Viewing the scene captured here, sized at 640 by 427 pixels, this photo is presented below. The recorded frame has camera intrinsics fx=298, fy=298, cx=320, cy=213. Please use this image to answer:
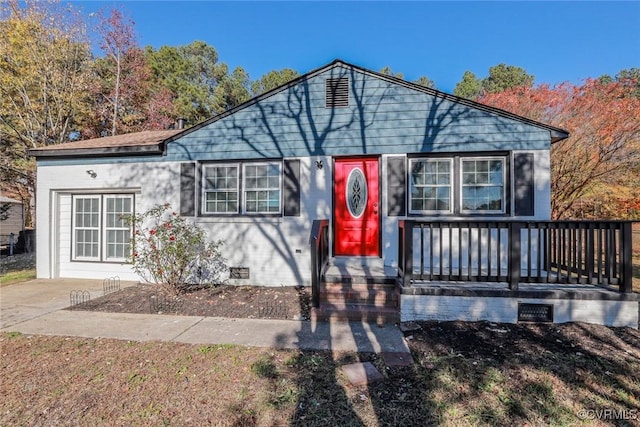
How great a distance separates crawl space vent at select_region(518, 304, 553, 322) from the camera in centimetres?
435

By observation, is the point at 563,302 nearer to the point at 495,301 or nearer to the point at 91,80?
the point at 495,301

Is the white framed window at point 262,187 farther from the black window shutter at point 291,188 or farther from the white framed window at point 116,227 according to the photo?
the white framed window at point 116,227

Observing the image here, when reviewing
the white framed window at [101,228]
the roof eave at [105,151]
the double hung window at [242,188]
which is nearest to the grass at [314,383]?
the double hung window at [242,188]

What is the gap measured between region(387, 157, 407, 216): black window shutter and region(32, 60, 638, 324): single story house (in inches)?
0.8

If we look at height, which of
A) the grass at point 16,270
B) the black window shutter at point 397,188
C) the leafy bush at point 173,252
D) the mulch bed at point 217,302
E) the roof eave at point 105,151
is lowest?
the grass at point 16,270

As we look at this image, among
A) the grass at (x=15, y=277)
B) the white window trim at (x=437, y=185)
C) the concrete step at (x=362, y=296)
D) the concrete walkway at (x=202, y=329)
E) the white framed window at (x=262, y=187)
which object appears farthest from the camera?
the grass at (x=15, y=277)

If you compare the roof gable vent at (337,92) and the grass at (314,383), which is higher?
the roof gable vent at (337,92)

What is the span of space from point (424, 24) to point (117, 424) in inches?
487

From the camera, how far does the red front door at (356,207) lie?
635 centimetres

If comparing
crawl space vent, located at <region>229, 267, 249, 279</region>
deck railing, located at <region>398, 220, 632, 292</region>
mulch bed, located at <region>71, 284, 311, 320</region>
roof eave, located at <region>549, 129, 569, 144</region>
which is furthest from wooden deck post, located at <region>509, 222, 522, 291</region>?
crawl space vent, located at <region>229, 267, 249, 279</region>

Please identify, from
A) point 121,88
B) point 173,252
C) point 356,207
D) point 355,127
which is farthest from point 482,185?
point 121,88

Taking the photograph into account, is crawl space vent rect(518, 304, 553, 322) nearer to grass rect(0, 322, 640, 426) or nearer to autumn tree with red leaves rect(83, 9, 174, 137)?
grass rect(0, 322, 640, 426)

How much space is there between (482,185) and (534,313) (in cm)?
262

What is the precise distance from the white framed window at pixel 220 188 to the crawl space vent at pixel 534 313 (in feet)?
18.7
